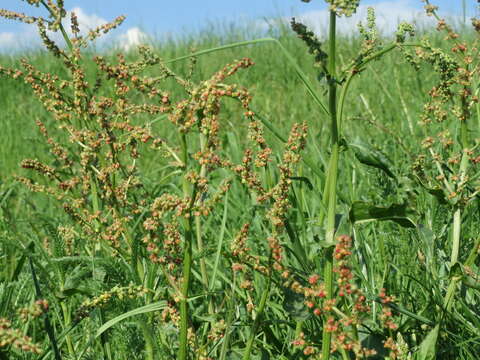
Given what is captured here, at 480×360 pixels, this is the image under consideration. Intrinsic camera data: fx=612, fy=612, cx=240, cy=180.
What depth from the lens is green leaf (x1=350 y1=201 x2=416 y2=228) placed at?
4.98ft

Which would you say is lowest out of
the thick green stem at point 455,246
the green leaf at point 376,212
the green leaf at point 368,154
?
the thick green stem at point 455,246

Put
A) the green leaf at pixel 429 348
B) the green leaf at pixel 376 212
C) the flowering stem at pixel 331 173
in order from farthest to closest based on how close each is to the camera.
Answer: the green leaf at pixel 429 348
the green leaf at pixel 376 212
the flowering stem at pixel 331 173

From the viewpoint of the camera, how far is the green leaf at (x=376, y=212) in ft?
4.98

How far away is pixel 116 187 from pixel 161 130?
4138 mm

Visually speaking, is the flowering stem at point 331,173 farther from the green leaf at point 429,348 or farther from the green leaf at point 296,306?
the green leaf at point 429,348

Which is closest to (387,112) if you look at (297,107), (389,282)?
(297,107)

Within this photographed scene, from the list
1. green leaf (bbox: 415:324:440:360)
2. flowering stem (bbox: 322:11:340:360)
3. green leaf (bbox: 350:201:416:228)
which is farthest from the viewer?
green leaf (bbox: 415:324:440:360)

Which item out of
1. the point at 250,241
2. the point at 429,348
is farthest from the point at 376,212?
the point at 250,241

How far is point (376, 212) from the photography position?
1540 mm

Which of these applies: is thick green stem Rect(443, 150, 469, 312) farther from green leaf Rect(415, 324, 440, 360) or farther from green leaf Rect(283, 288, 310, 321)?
green leaf Rect(283, 288, 310, 321)

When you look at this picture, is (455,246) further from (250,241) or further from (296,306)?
(250,241)

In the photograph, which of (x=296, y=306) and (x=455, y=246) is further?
(x=455, y=246)

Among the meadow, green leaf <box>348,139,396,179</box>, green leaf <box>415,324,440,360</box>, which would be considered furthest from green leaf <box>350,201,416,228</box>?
green leaf <box>415,324,440,360</box>

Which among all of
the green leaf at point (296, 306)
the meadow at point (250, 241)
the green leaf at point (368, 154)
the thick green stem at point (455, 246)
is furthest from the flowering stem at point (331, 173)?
the thick green stem at point (455, 246)
